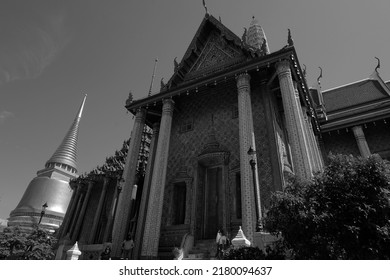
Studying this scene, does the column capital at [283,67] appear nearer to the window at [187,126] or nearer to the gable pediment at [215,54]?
the gable pediment at [215,54]

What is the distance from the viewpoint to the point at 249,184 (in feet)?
32.4

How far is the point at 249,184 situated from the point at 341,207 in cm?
459

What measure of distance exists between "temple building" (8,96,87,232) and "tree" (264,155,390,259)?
40409 mm

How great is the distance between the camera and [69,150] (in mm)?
55188

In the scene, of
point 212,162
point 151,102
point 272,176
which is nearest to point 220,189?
point 212,162

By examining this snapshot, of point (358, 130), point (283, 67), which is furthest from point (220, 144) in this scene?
point (358, 130)

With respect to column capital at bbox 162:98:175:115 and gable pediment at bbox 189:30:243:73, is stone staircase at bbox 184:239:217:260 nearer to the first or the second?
column capital at bbox 162:98:175:115

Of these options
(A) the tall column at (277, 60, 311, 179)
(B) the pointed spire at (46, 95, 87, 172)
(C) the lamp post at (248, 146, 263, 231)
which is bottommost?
(C) the lamp post at (248, 146, 263, 231)

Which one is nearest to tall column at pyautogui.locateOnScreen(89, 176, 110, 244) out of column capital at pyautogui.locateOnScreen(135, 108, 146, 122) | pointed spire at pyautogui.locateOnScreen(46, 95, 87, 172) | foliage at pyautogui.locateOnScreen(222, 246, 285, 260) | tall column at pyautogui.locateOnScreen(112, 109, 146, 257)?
tall column at pyautogui.locateOnScreen(112, 109, 146, 257)

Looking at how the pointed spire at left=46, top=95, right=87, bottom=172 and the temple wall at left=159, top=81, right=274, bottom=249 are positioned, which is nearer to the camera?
the temple wall at left=159, top=81, right=274, bottom=249

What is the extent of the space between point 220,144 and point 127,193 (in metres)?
5.48

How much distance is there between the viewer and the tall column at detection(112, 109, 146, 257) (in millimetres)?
11956

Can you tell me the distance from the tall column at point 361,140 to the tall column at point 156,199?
1132cm
